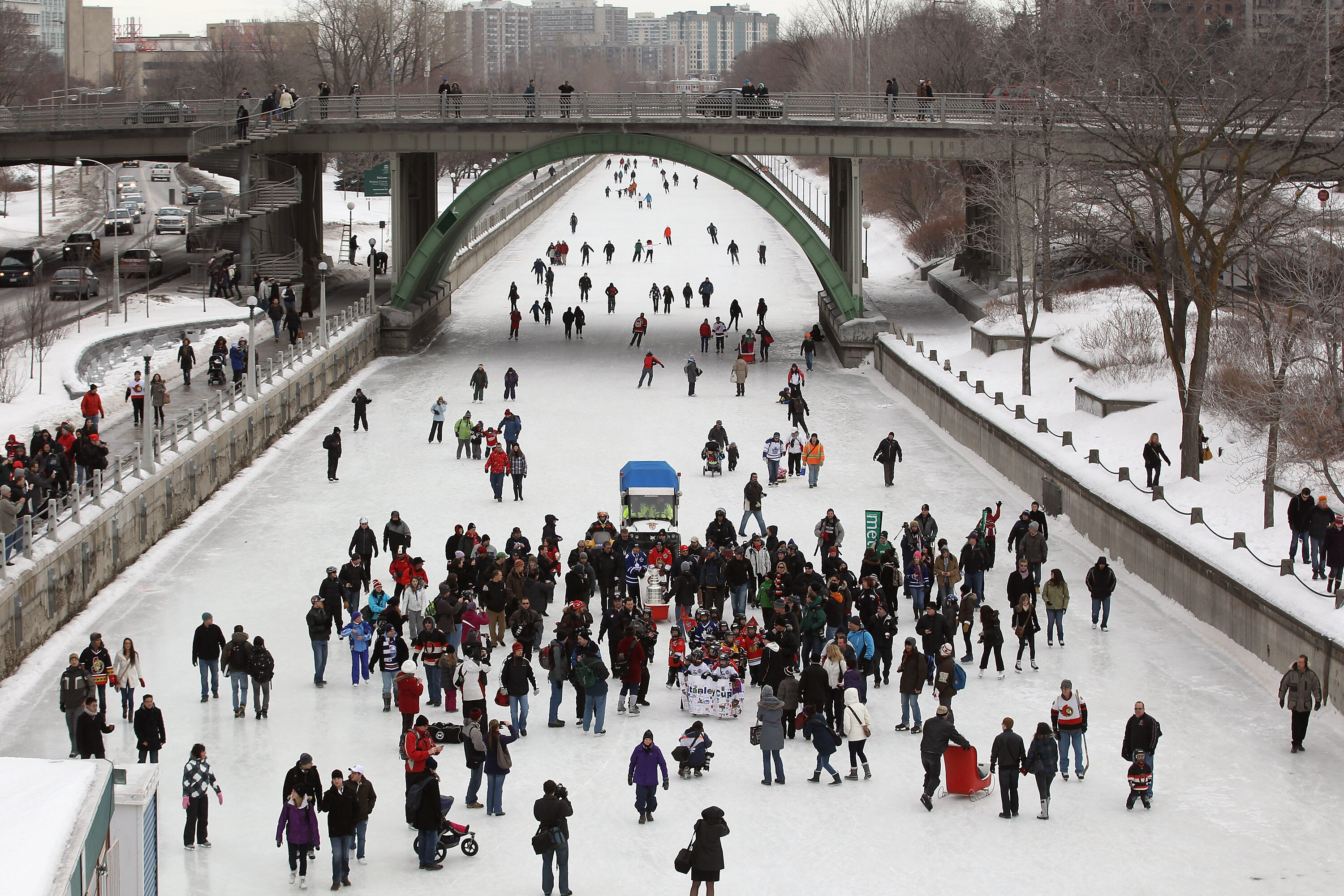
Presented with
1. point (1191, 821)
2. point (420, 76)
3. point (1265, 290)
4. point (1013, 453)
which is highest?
point (420, 76)

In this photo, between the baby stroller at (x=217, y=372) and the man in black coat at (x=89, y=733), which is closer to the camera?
the man in black coat at (x=89, y=733)

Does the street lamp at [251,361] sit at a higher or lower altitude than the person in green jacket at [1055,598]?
higher

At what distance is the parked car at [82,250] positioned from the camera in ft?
184

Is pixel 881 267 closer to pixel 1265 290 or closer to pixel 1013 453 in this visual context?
pixel 1265 290

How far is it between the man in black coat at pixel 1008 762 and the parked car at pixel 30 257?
43764 mm

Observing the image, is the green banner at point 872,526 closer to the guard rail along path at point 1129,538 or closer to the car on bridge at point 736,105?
the guard rail along path at point 1129,538

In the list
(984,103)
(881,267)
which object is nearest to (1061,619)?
(984,103)

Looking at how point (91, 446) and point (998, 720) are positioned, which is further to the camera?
point (91, 446)

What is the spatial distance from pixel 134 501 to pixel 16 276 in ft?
101

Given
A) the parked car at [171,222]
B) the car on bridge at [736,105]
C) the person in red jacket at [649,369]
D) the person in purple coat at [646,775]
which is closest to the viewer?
the person in purple coat at [646,775]

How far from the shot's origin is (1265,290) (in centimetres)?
4103

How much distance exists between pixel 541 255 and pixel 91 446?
1638 inches

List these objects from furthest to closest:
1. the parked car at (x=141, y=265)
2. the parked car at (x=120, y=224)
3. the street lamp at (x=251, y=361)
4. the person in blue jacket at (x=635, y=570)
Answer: the parked car at (x=120, y=224) < the parked car at (x=141, y=265) < the street lamp at (x=251, y=361) < the person in blue jacket at (x=635, y=570)

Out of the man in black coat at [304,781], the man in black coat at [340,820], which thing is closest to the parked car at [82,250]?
the man in black coat at [304,781]
